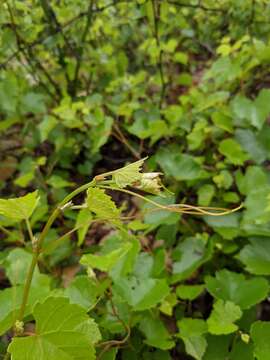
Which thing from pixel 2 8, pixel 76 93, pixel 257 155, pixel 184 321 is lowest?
pixel 184 321

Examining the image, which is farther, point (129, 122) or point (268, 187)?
point (129, 122)

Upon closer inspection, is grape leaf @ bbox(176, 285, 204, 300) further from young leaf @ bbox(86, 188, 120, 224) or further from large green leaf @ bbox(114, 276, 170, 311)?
young leaf @ bbox(86, 188, 120, 224)

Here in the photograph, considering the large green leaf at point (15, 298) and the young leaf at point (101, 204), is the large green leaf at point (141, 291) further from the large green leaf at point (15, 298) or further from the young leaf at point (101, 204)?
the young leaf at point (101, 204)

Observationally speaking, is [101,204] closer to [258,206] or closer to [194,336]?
[194,336]

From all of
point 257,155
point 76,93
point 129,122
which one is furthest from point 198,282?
point 76,93

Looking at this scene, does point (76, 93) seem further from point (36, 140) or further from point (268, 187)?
point (268, 187)

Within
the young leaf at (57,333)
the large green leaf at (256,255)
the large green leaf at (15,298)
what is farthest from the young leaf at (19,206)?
the large green leaf at (256,255)

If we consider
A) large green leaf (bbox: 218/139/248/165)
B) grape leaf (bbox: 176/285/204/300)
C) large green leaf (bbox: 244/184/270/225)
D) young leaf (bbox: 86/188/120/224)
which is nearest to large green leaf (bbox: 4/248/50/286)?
grape leaf (bbox: 176/285/204/300)
